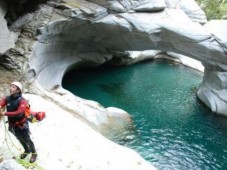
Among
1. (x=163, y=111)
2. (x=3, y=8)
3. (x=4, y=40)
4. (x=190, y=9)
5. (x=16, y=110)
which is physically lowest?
(x=163, y=111)

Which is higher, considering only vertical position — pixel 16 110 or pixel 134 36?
pixel 16 110

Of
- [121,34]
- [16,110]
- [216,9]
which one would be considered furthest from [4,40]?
[216,9]

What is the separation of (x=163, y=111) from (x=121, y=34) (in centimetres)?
537

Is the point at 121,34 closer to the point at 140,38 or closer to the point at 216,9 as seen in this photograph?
the point at 140,38

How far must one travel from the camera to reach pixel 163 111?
19.7m

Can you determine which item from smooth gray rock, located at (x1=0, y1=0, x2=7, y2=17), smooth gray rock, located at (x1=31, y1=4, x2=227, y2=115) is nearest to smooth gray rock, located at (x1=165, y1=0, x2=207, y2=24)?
smooth gray rock, located at (x1=31, y1=4, x2=227, y2=115)

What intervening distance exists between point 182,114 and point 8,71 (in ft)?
33.8

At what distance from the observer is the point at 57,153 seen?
9.96m

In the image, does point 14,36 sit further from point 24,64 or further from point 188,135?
point 188,135

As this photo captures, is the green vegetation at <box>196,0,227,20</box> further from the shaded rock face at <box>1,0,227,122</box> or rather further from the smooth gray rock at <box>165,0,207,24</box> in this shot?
the shaded rock face at <box>1,0,227,122</box>

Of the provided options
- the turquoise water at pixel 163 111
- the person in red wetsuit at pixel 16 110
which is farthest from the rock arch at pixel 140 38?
the person in red wetsuit at pixel 16 110

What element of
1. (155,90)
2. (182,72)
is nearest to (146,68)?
(182,72)

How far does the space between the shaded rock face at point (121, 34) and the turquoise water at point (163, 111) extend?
1.72 meters

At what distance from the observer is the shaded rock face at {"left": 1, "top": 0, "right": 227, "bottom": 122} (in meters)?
17.4
